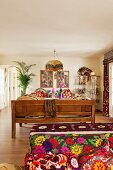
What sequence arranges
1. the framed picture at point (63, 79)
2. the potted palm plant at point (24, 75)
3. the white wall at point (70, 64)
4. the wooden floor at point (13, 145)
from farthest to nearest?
the framed picture at point (63, 79)
the white wall at point (70, 64)
the potted palm plant at point (24, 75)
the wooden floor at point (13, 145)

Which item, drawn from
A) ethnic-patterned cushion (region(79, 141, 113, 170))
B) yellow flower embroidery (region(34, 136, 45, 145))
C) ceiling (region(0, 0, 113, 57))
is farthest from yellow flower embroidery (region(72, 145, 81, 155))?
ceiling (region(0, 0, 113, 57))

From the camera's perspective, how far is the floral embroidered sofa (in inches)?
57.3

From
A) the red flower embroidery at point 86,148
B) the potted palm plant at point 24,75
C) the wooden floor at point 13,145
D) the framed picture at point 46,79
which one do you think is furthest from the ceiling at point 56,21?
the framed picture at point 46,79

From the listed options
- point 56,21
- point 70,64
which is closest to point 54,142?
→ point 56,21

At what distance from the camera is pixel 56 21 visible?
12.6 ft

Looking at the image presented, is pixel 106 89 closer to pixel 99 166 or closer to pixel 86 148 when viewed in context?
pixel 86 148

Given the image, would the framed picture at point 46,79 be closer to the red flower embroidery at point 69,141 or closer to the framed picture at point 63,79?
the framed picture at point 63,79

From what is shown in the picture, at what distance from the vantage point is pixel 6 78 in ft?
34.0

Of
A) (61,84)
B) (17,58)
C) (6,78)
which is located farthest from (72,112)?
(6,78)

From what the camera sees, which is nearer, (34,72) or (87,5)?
(87,5)

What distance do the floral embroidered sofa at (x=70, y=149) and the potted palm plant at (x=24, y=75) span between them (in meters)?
5.94

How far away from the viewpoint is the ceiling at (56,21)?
3039 millimetres

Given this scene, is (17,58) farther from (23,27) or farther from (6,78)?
(23,27)

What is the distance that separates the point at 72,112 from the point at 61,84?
4.11 metres
